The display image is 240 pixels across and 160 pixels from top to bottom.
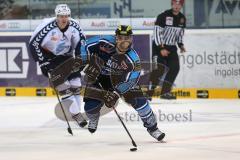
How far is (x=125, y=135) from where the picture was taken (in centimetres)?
845

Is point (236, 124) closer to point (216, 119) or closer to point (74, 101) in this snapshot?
point (216, 119)

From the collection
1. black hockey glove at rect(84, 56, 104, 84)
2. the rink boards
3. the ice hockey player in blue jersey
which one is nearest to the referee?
the rink boards

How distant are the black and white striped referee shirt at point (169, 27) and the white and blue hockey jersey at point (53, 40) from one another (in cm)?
371

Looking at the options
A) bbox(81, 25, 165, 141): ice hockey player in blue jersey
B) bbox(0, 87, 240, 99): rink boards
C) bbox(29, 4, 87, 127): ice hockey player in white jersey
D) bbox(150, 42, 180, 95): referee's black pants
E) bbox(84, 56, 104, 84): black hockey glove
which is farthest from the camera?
bbox(150, 42, 180, 95): referee's black pants

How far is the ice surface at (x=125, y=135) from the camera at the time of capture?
7031mm

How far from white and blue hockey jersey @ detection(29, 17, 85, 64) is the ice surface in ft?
2.97

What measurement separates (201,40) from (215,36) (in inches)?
9.6

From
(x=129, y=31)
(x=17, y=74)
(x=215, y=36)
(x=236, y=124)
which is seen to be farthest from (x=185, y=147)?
(x=17, y=74)

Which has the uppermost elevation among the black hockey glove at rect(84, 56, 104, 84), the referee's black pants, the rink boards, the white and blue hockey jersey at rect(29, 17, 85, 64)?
the white and blue hockey jersey at rect(29, 17, 85, 64)

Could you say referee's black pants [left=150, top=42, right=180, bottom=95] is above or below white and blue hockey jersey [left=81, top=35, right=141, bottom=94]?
below

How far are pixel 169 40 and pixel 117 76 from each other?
15.4 feet

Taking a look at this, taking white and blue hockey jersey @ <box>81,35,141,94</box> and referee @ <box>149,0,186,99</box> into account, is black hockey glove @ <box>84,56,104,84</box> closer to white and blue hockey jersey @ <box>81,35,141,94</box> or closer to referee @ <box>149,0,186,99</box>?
white and blue hockey jersey @ <box>81,35,141,94</box>

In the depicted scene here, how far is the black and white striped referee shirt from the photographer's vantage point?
12.5 metres

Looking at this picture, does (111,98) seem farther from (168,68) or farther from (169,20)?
(169,20)
